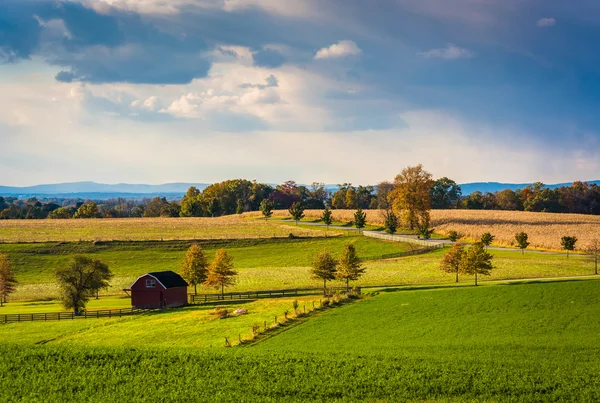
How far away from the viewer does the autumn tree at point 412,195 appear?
113188 mm

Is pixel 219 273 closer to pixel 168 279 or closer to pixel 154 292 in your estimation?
pixel 168 279

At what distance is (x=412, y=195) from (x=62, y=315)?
74.1m

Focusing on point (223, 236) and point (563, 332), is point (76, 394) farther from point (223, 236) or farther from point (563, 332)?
point (223, 236)

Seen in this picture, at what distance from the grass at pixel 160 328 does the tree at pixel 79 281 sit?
6.41 meters

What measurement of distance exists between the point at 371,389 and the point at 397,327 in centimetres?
1686

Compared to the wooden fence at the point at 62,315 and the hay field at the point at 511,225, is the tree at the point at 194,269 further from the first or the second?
the hay field at the point at 511,225

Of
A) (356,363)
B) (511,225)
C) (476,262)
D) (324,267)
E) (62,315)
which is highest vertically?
(511,225)

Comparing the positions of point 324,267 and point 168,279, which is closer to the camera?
point 168,279

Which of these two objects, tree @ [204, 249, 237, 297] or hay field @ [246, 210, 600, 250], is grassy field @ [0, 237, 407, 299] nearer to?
tree @ [204, 249, 237, 297]

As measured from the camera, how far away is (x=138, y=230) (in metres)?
129

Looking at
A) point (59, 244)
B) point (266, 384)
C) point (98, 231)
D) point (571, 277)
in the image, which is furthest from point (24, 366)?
point (98, 231)

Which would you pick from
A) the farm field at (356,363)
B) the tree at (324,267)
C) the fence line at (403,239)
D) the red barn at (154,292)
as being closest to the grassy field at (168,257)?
the fence line at (403,239)

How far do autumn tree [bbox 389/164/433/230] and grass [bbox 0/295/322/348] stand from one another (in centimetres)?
5733

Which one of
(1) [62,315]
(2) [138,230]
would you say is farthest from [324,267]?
(2) [138,230]
